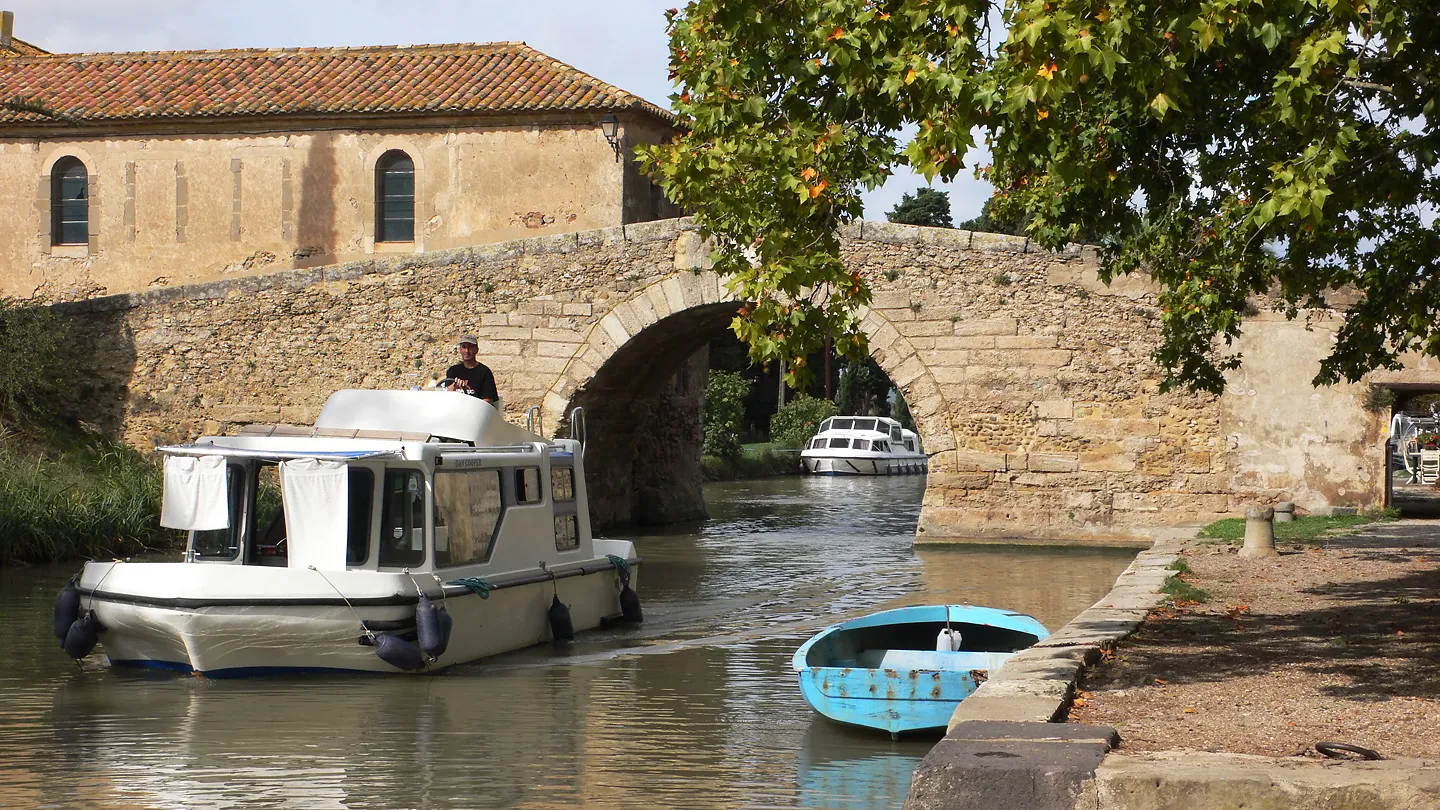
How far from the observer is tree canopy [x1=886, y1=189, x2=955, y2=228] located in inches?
2078

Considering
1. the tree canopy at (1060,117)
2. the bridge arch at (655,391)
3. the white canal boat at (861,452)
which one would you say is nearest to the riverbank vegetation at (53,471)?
the bridge arch at (655,391)

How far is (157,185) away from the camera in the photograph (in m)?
23.6

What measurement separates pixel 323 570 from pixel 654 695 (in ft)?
7.05

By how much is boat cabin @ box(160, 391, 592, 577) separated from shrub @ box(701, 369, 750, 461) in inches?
997

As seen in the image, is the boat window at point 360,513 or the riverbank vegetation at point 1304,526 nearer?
the boat window at point 360,513

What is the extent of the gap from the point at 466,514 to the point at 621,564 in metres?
2.17

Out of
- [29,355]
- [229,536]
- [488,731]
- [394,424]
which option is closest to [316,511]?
[229,536]

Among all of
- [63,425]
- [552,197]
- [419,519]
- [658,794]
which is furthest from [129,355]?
[658,794]

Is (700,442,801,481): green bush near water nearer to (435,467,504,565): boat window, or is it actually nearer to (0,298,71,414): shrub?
(0,298,71,414): shrub

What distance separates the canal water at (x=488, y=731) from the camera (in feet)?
22.1

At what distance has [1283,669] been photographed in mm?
7383

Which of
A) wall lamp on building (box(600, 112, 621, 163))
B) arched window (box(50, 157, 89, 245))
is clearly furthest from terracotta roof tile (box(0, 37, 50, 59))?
wall lamp on building (box(600, 112, 621, 163))

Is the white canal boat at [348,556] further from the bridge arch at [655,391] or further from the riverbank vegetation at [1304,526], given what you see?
the riverbank vegetation at [1304,526]

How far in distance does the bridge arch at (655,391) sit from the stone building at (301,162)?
8.44 ft
